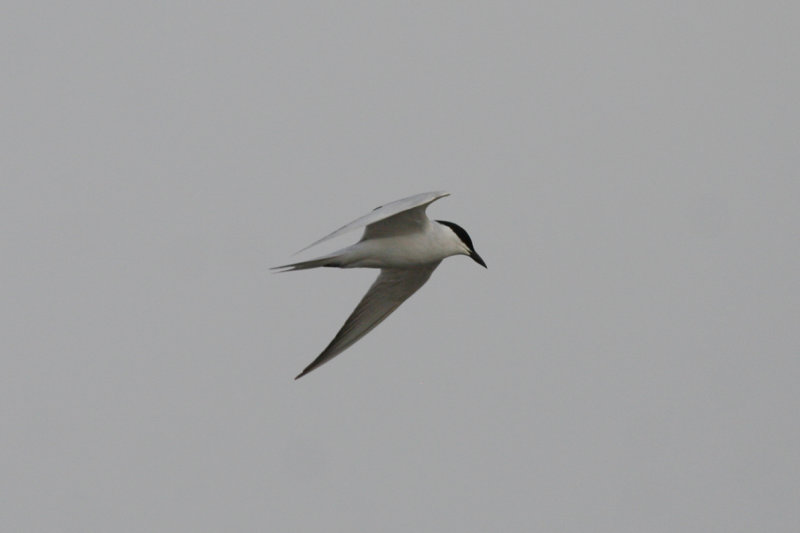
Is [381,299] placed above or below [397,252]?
below

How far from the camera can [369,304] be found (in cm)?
1883

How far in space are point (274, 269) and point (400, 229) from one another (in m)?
1.94

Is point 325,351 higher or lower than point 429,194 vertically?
lower

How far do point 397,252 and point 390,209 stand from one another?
6.56 ft

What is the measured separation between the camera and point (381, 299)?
61.9 ft

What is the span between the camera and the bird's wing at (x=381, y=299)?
60.8 feet

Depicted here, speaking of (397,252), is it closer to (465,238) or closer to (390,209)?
(465,238)

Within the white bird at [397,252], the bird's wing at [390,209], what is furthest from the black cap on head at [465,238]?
the bird's wing at [390,209]

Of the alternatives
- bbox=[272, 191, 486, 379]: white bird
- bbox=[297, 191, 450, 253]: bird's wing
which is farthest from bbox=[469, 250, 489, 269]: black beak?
bbox=[297, 191, 450, 253]: bird's wing

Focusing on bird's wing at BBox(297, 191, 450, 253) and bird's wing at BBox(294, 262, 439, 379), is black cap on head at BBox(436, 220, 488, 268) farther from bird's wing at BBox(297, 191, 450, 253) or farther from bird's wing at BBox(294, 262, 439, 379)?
bird's wing at BBox(297, 191, 450, 253)

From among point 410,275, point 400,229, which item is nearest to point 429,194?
point 400,229

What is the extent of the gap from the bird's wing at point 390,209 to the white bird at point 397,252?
0.08 feet

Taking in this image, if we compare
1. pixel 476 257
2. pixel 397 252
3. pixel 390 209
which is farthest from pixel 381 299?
pixel 390 209

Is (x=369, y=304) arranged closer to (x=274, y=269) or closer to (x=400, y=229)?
(x=400, y=229)
